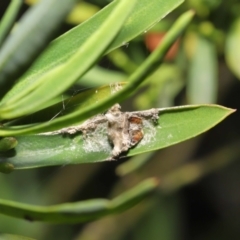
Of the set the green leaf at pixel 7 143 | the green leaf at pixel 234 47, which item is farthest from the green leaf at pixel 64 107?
the green leaf at pixel 234 47

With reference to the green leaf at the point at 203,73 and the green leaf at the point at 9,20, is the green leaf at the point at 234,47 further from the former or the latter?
the green leaf at the point at 9,20

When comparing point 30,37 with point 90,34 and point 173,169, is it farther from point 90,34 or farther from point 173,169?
point 173,169

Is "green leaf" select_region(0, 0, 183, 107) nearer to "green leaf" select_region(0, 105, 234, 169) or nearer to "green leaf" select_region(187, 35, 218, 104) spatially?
"green leaf" select_region(0, 105, 234, 169)

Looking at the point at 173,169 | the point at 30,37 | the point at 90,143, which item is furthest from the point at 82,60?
the point at 173,169

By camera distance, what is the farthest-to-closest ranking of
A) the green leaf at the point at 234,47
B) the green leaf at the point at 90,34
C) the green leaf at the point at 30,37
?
the green leaf at the point at 234,47 → the green leaf at the point at 90,34 → the green leaf at the point at 30,37

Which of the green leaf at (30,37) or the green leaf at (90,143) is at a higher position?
the green leaf at (30,37)

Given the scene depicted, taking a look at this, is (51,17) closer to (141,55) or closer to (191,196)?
(141,55)

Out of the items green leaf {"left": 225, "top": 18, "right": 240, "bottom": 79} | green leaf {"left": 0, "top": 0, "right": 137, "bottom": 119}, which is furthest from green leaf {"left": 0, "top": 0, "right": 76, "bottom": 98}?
green leaf {"left": 225, "top": 18, "right": 240, "bottom": 79}
